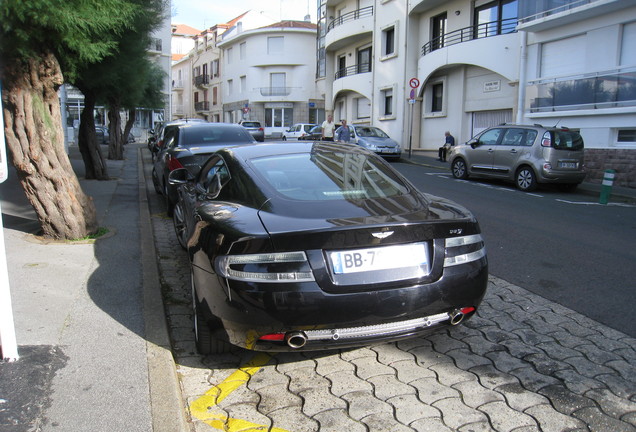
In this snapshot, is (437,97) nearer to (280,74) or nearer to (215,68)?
(280,74)

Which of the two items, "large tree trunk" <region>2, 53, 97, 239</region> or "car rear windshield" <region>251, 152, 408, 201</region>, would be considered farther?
"large tree trunk" <region>2, 53, 97, 239</region>

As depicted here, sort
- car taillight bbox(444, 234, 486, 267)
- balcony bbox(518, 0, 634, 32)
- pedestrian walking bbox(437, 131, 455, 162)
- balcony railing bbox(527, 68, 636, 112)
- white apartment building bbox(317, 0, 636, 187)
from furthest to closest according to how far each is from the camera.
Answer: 1. pedestrian walking bbox(437, 131, 455, 162)
2. white apartment building bbox(317, 0, 636, 187)
3. balcony bbox(518, 0, 634, 32)
4. balcony railing bbox(527, 68, 636, 112)
5. car taillight bbox(444, 234, 486, 267)

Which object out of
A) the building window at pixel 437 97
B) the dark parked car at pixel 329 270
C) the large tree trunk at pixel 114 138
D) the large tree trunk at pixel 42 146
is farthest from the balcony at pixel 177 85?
the dark parked car at pixel 329 270

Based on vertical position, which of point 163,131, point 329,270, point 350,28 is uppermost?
point 350,28

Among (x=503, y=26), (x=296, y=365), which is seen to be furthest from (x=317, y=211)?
(x=503, y=26)

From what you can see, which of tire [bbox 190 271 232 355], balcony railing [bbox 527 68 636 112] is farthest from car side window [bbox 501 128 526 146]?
tire [bbox 190 271 232 355]

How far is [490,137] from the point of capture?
49.2ft

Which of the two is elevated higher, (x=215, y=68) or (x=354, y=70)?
(x=215, y=68)

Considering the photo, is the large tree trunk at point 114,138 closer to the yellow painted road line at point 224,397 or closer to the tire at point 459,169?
the tire at point 459,169

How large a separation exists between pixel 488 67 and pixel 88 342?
19678 mm

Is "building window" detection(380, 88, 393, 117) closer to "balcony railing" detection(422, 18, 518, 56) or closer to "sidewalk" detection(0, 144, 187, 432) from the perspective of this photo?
"balcony railing" detection(422, 18, 518, 56)

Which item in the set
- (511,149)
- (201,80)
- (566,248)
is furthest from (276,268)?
(201,80)

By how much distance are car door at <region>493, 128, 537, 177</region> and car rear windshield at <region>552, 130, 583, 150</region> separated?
21.0 inches

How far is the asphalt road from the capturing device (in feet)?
16.1
